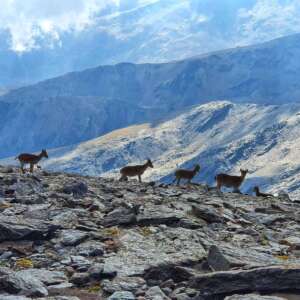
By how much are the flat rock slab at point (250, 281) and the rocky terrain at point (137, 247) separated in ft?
0.09

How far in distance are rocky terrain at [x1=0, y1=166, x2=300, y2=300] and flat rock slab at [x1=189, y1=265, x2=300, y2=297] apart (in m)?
0.03

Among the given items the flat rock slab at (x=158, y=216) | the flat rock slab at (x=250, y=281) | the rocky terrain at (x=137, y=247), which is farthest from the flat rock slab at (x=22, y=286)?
the flat rock slab at (x=158, y=216)

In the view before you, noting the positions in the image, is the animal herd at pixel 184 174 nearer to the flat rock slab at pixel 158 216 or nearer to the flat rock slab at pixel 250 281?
the flat rock slab at pixel 158 216

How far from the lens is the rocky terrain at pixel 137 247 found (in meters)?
18.7

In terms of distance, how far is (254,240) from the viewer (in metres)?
26.6

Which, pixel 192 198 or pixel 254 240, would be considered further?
pixel 192 198

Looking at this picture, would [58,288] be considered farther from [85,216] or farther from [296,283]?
[85,216]

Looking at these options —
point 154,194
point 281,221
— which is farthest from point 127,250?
point 154,194

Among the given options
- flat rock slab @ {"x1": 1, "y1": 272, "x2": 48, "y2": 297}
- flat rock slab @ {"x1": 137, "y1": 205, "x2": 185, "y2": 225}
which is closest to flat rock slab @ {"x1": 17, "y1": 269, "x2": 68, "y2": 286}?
flat rock slab @ {"x1": 1, "y1": 272, "x2": 48, "y2": 297}

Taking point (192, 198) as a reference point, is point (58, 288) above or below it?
below

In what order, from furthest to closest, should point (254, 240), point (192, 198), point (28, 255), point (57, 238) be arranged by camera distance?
point (192, 198) → point (254, 240) → point (57, 238) → point (28, 255)

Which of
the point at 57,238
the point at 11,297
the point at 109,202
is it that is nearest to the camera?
the point at 11,297

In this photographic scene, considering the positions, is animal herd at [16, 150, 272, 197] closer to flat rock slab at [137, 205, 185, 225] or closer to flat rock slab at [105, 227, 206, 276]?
flat rock slab at [137, 205, 185, 225]

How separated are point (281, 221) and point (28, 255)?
15.1 m
